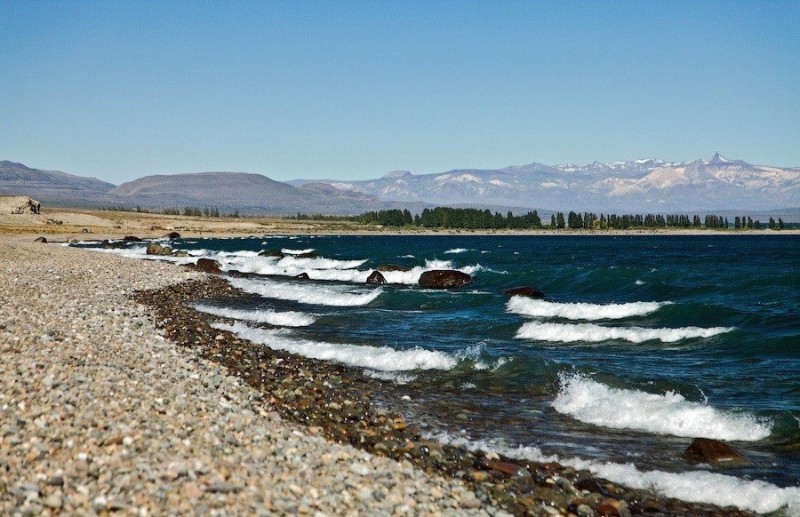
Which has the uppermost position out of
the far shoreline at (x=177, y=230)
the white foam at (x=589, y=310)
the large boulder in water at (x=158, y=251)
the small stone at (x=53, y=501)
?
the far shoreline at (x=177, y=230)

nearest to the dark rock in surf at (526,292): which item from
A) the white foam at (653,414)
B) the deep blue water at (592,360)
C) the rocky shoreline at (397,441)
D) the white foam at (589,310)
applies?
the deep blue water at (592,360)

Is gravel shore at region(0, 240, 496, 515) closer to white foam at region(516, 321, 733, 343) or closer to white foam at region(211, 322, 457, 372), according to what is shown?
white foam at region(211, 322, 457, 372)

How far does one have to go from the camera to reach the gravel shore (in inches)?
302

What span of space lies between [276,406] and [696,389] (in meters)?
9.14

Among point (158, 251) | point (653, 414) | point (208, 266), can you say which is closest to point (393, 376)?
point (653, 414)

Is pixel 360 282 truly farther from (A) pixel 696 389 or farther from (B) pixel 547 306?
(A) pixel 696 389

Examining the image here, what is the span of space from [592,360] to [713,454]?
8.17 meters

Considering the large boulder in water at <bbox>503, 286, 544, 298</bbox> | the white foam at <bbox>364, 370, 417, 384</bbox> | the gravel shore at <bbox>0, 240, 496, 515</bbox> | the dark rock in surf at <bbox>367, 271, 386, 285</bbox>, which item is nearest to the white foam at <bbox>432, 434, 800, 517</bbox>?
the gravel shore at <bbox>0, 240, 496, 515</bbox>

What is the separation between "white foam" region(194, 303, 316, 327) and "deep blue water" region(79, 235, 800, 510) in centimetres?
70

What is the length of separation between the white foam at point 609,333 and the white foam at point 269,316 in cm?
800

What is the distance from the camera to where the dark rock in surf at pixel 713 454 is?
11341 mm

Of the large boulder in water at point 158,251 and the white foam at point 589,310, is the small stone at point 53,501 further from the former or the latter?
the large boulder in water at point 158,251

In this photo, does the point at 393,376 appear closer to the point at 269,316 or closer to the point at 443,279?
A: the point at 269,316

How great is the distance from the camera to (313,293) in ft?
120
